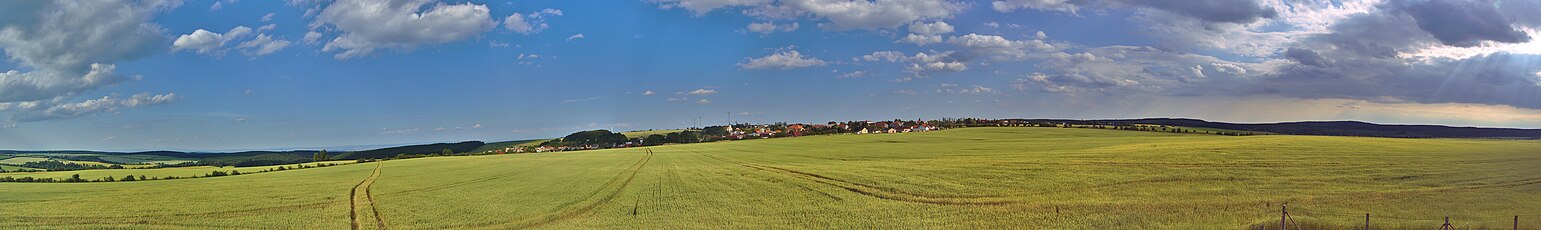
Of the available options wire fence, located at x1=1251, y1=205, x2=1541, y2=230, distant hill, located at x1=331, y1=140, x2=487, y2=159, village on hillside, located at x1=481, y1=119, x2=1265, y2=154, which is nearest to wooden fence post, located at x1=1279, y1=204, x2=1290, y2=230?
wire fence, located at x1=1251, y1=205, x2=1541, y2=230

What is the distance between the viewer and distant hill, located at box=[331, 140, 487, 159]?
99.5 meters

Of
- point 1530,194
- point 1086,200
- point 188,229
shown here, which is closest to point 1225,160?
point 1530,194

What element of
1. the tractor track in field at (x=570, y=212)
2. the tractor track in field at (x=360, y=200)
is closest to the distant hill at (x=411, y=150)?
the tractor track in field at (x=360, y=200)

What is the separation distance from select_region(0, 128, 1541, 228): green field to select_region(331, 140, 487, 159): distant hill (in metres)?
64.0

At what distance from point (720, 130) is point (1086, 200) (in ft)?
342

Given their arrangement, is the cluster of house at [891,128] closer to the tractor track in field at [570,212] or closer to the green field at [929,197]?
Result: the green field at [929,197]

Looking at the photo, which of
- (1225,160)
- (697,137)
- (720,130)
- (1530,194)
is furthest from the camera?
(720,130)

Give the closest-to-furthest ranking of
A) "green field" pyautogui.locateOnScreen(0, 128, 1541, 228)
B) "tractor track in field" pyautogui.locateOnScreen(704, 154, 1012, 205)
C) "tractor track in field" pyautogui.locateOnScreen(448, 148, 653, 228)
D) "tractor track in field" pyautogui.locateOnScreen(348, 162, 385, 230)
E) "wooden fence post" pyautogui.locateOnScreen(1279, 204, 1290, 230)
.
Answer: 1. "wooden fence post" pyautogui.locateOnScreen(1279, 204, 1290, 230)
2. "green field" pyautogui.locateOnScreen(0, 128, 1541, 228)
3. "tractor track in field" pyautogui.locateOnScreen(448, 148, 653, 228)
4. "tractor track in field" pyautogui.locateOnScreen(348, 162, 385, 230)
5. "tractor track in field" pyautogui.locateOnScreen(704, 154, 1012, 205)

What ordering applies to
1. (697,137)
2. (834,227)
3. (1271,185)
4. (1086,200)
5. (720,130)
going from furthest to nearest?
(720,130) < (697,137) < (1271,185) < (1086,200) < (834,227)

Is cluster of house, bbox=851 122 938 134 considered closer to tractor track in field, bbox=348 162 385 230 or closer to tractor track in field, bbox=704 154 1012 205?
tractor track in field, bbox=704 154 1012 205

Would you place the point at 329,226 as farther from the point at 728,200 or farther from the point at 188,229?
the point at 728,200

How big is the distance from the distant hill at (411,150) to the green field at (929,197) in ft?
210

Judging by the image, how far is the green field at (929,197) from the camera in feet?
68.1

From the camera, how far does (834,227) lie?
20281 millimetres
